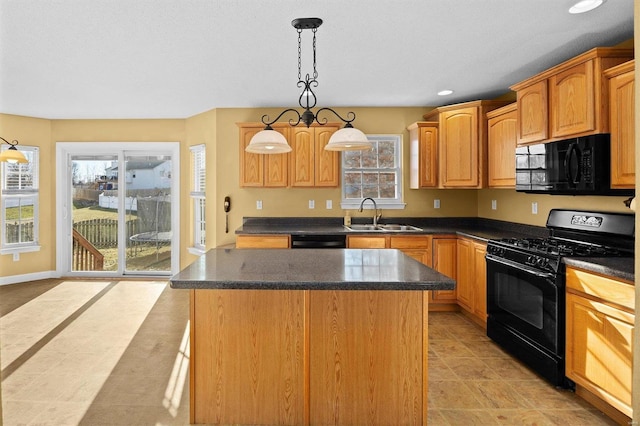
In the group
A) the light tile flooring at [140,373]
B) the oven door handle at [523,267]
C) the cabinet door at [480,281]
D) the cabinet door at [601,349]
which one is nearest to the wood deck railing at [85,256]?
the light tile flooring at [140,373]

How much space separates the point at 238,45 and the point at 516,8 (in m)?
2.04

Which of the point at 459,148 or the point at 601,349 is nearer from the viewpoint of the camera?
the point at 601,349

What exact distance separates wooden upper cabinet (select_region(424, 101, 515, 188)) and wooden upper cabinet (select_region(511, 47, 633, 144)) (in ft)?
2.55

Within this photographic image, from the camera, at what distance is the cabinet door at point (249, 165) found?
4.91 meters

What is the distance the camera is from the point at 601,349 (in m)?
2.47

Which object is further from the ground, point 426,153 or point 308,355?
point 426,153

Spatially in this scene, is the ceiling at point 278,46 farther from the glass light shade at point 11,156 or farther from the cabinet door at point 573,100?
the glass light shade at point 11,156

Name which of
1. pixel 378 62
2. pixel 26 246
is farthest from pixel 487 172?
pixel 26 246

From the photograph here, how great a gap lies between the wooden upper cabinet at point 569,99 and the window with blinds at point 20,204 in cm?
657

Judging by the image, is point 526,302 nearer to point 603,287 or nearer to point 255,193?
point 603,287

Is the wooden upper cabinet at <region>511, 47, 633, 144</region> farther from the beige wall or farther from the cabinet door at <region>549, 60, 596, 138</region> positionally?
the beige wall

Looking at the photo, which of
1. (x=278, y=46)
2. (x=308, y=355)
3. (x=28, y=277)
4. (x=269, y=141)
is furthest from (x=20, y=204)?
(x=308, y=355)

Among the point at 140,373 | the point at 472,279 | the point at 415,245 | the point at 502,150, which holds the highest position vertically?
the point at 502,150

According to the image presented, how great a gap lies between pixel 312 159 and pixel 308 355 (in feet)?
9.84
